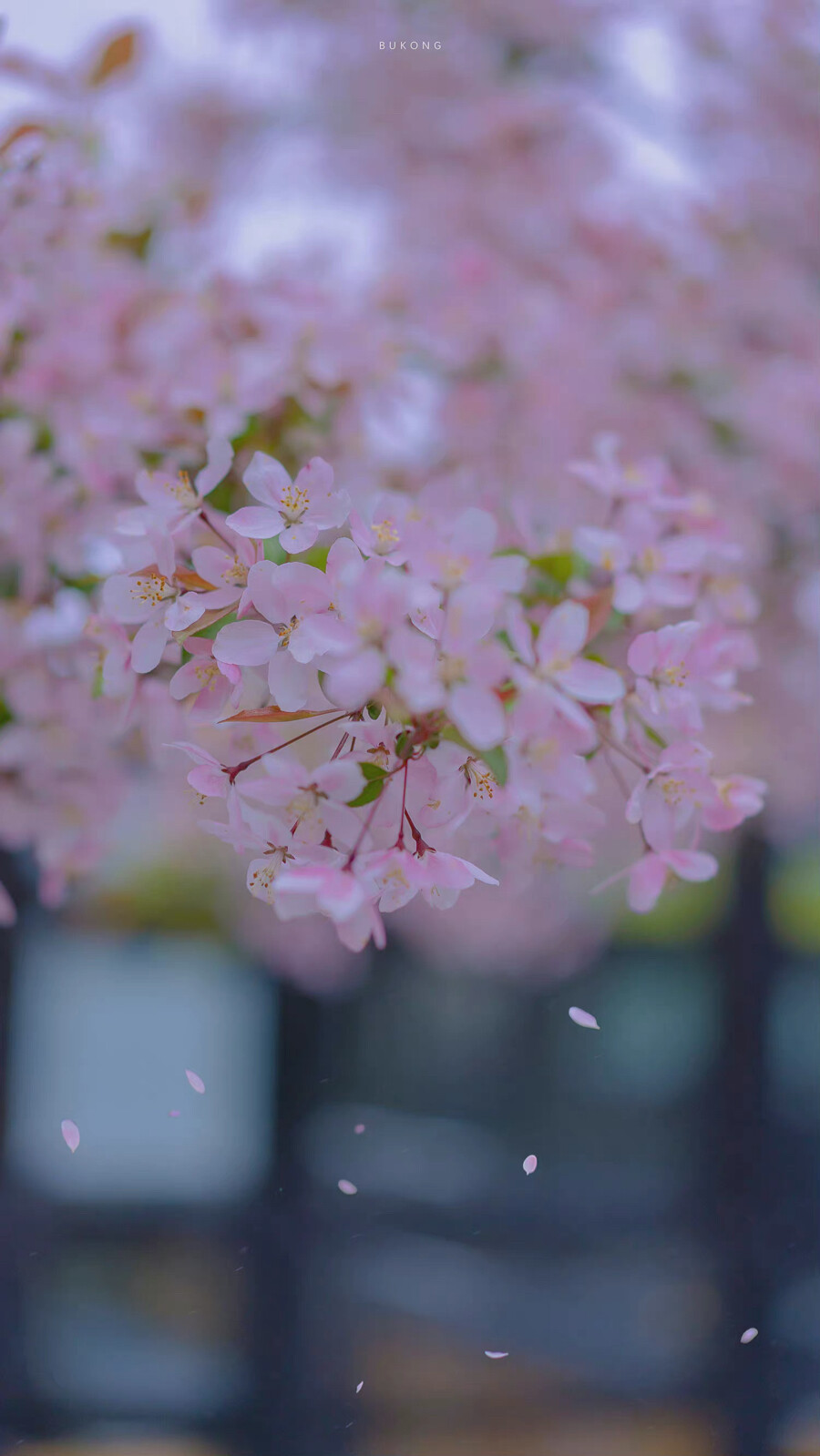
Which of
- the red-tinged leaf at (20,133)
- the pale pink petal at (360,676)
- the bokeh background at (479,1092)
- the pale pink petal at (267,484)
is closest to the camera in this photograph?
the pale pink petal at (360,676)

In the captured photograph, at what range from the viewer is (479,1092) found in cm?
157

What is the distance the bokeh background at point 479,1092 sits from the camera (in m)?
0.93

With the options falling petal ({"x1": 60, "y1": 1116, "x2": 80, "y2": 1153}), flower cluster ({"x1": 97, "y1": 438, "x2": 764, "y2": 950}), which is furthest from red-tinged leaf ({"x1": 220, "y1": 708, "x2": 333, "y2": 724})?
falling petal ({"x1": 60, "y1": 1116, "x2": 80, "y2": 1153})

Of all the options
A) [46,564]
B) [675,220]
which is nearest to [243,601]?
[46,564]

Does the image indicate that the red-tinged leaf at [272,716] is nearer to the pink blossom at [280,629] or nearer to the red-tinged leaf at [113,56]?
the pink blossom at [280,629]

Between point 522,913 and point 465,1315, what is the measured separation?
61 centimetres

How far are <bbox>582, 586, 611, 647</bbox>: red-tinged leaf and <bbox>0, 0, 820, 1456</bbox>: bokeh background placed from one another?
0.29m

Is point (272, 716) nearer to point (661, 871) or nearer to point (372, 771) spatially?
point (372, 771)

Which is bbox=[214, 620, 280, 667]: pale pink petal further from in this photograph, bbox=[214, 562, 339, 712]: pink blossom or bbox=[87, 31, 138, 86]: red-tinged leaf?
bbox=[87, 31, 138, 86]: red-tinged leaf

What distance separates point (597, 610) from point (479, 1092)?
4.16ft

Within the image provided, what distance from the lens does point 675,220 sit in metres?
1.48

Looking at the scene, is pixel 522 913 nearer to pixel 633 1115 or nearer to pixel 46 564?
pixel 633 1115

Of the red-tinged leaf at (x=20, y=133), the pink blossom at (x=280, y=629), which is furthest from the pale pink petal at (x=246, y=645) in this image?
the red-tinged leaf at (x=20, y=133)

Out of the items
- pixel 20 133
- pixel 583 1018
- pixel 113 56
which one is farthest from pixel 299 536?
pixel 113 56
